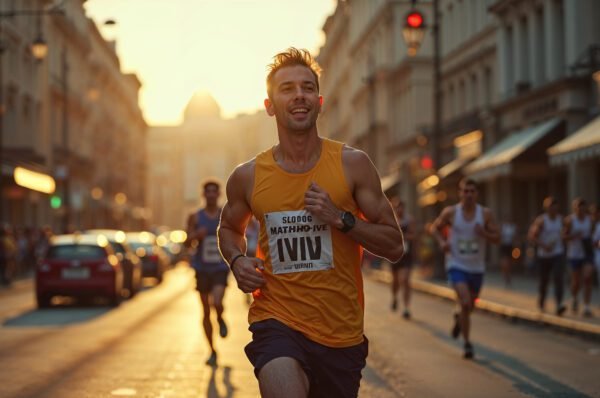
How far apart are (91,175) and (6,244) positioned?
142 ft

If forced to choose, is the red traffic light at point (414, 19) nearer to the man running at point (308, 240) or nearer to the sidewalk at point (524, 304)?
the sidewalk at point (524, 304)

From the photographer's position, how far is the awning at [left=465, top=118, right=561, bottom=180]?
109ft

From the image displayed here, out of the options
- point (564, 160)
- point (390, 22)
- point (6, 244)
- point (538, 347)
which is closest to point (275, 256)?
point (538, 347)

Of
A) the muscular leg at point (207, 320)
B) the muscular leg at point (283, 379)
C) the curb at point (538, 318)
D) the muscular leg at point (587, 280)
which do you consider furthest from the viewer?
the muscular leg at point (587, 280)

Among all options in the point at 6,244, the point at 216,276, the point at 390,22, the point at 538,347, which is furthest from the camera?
the point at 390,22

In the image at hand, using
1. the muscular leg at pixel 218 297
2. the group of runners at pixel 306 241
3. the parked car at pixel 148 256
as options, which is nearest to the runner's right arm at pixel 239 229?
the group of runners at pixel 306 241

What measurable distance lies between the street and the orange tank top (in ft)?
16.0

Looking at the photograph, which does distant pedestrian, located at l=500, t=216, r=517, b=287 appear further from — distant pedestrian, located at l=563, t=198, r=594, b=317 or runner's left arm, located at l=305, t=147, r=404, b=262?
runner's left arm, located at l=305, t=147, r=404, b=262

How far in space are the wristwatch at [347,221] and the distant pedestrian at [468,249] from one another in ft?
25.7

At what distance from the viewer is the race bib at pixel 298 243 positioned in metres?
5.32

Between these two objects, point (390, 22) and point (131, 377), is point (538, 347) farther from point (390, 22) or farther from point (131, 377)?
point (390, 22)

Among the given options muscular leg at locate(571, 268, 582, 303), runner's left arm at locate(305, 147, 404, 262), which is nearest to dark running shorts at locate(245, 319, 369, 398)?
runner's left arm at locate(305, 147, 404, 262)

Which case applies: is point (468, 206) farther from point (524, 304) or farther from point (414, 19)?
point (414, 19)

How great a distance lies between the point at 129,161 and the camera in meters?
104
